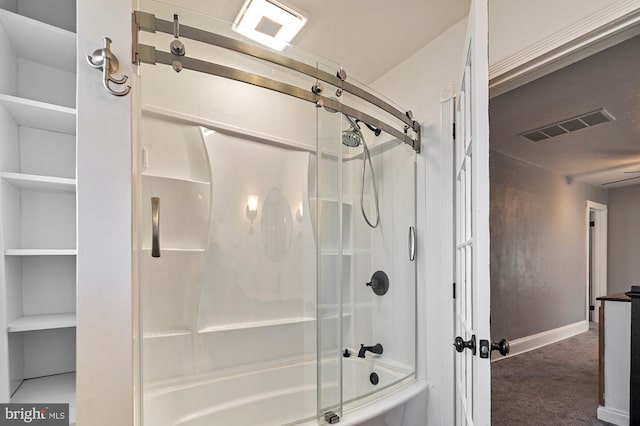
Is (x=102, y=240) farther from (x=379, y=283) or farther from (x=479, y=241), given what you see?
(x=379, y=283)

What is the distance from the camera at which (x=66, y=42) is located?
1.45 meters

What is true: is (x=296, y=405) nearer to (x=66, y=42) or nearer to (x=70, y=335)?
(x=70, y=335)

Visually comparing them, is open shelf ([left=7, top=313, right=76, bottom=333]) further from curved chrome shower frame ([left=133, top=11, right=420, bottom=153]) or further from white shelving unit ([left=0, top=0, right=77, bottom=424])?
curved chrome shower frame ([left=133, top=11, right=420, bottom=153])

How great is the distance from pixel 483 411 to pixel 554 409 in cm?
224

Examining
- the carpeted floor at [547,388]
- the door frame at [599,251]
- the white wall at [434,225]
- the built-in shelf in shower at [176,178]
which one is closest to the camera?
the built-in shelf in shower at [176,178]

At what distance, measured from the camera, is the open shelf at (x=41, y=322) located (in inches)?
53.1

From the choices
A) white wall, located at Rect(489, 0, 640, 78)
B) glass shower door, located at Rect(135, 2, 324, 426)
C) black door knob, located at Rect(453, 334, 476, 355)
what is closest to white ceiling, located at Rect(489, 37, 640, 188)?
white wall, located at Rect(489, 0, 640, 78)

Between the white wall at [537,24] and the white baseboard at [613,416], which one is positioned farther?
the white baseboard at [613,416]

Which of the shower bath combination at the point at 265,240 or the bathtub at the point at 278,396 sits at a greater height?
the shower bath combination at the point at 265,240

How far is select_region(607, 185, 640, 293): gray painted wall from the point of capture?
590cm

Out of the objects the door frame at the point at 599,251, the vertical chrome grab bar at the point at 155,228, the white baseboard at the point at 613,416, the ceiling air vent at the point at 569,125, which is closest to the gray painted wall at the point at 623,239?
the door frame at the point at 599,251

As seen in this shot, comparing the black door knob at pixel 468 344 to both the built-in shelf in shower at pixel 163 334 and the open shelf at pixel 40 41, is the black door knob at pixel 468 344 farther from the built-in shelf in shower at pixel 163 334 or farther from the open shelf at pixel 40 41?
the open shelf at pixel 40 41

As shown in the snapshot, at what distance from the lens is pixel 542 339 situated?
15.4ft

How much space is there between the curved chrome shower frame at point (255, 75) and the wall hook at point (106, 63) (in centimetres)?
10
